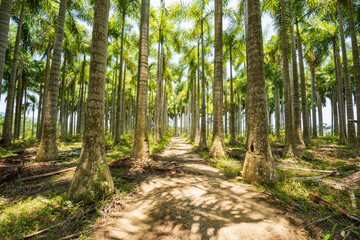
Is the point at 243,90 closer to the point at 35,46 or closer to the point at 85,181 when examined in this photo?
the point at 85,181

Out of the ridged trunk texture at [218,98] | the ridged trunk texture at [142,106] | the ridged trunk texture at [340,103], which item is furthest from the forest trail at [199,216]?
the ridged trunk texture at [340,103]

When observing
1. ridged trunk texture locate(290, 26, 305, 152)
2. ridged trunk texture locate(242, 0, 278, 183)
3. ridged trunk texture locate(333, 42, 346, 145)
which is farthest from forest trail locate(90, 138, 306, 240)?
ridged trunk texture locate(333, 42, 346, 145)

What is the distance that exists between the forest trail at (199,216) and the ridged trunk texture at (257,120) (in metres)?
0.64

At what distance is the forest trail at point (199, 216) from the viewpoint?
7.78ft

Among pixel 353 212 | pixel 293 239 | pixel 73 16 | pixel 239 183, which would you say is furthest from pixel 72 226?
pixel 73 16

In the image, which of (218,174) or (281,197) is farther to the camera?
(218,174)

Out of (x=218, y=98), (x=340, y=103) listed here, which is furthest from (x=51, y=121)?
(x=340, y=103)

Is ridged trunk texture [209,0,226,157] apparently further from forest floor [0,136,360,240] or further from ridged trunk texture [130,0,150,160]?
ridged trunk texture [130,0,150,160]

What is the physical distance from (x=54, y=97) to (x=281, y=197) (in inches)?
360

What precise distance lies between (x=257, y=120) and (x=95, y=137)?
4.45 m

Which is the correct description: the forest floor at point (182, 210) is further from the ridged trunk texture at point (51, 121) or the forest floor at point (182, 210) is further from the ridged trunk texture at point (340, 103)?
the ridged trunk texture at point (340, 103)

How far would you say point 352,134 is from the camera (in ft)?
31.6

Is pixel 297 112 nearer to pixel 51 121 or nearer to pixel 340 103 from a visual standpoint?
pixel 340 103

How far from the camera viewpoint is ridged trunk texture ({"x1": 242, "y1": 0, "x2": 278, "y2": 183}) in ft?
14.1
